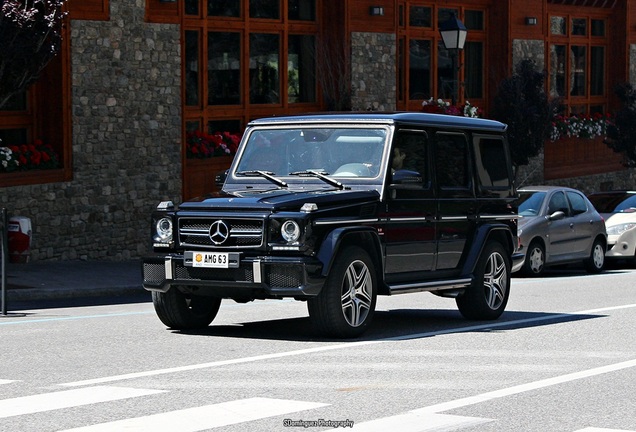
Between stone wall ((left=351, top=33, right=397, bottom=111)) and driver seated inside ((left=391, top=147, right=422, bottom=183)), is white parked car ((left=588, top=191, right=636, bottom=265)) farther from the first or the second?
driver seated inside ((left=391, top=147, right=422, bottom=183))

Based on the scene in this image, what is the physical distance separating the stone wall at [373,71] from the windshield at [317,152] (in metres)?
15.4

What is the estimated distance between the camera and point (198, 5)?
1005 inches

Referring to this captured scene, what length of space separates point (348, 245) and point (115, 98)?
11891 mm

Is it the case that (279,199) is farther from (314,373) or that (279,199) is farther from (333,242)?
(314,373)

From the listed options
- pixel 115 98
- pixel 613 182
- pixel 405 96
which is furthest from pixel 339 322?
pixel 613 182

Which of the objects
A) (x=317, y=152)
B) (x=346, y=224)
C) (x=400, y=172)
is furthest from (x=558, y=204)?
(x=346, y=224)

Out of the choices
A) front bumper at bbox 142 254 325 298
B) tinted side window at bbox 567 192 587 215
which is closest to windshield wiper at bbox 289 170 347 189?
front bumper at bbox 142 254 325 298

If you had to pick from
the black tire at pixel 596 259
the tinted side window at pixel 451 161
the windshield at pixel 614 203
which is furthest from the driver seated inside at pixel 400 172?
the windshield at pixel 614 203

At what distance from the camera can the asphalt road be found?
8.20 meters

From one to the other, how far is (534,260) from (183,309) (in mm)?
10743

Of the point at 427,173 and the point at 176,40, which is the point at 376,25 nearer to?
the point at 176,40

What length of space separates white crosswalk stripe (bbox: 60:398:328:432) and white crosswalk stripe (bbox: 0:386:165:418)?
0.68 m

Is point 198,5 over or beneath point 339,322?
over

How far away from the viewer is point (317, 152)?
43.7 ft
